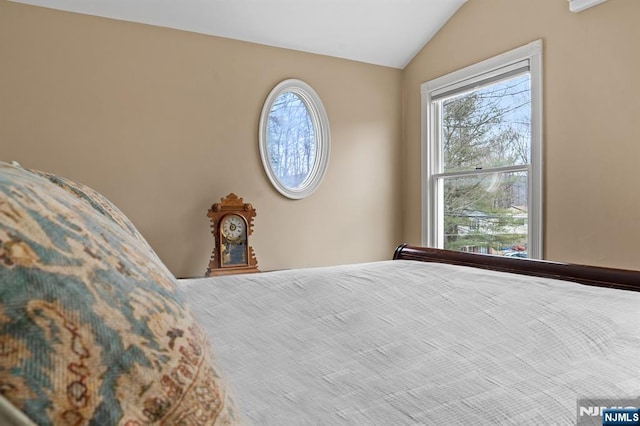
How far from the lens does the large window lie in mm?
3123

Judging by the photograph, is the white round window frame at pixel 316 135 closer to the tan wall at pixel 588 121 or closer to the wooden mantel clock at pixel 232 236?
the wooden mantel clock at pixel 232 236

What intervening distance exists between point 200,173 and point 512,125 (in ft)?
7.61

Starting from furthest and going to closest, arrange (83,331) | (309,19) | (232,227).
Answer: (309,19), (232,227), (83,331)

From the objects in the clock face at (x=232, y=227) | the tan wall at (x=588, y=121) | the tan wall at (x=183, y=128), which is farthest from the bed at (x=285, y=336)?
the tan wall at (x=183, y=128)

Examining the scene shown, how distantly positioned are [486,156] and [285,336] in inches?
117

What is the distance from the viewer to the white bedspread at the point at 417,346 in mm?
701

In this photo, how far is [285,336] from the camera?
98 cm

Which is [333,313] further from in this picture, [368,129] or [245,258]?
[368,129]

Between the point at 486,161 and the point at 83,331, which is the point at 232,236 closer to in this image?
the point at 486,161

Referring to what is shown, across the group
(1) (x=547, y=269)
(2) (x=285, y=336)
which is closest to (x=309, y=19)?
(1) (x=547, y=269)

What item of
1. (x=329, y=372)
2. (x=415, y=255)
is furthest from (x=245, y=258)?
(x=329, y=372)

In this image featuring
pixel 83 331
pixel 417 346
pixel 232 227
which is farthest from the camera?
pixel 232 227

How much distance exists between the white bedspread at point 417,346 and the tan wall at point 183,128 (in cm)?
214

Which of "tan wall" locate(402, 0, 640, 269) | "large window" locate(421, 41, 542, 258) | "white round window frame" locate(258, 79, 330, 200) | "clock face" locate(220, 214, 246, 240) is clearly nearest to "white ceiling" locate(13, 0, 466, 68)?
"white round window frame" locate(258, 79, 330, 200)
